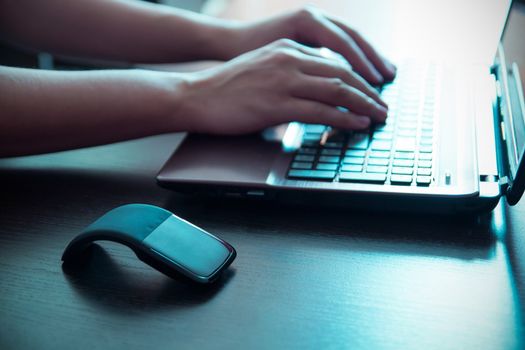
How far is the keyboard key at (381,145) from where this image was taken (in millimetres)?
583

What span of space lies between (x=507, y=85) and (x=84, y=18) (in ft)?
2.10

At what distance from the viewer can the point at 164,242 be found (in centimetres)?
45

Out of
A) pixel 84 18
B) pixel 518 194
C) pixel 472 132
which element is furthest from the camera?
pixel 84 18

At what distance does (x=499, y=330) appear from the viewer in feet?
1.30

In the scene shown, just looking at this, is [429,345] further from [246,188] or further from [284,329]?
[246,188]

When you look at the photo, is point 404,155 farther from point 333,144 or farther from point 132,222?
point 132,222

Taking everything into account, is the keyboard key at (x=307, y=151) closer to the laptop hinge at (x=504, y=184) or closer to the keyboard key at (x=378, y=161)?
the keyboard key at (x=378, y=161)

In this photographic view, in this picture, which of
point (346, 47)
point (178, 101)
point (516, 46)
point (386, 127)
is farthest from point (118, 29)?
point (516, 46)

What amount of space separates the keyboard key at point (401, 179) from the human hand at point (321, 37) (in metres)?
0.26

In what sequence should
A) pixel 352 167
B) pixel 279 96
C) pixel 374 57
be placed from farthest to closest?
pixel 374 57, pixel 279 96, pixel 352 167

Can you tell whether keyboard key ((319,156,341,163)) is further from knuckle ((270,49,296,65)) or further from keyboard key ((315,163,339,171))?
knuckle ((270,49,296,65))

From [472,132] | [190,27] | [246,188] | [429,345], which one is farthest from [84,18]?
[429,345]

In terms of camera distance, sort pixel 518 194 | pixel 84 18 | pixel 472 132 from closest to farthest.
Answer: pixel 518 194
pixel 472 132
pixel 84 18

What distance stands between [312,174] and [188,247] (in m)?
0.16
